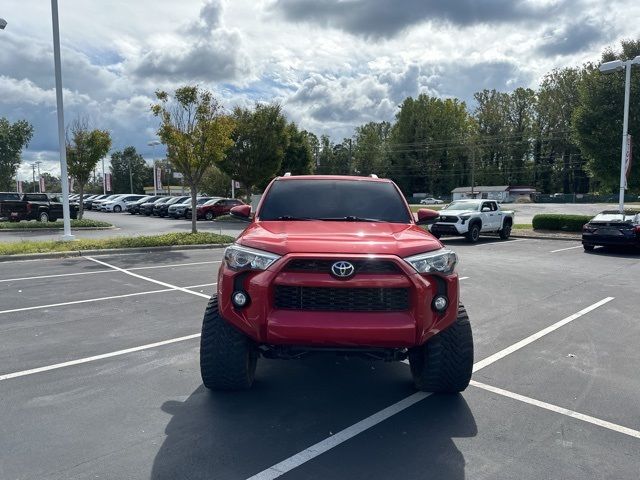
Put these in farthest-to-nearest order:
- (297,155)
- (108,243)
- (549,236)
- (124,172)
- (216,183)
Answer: (124,172) → (216,183) → (297,155) → (549,236) → (108,243)

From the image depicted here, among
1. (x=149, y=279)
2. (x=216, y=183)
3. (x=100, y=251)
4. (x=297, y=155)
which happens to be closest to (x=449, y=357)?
(x=149, y=279)

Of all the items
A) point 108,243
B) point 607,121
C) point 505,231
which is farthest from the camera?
point 607,121

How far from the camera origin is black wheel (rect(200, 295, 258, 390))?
12.9 feet

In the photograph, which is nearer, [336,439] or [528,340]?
[336,439]

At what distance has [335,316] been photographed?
140 inches

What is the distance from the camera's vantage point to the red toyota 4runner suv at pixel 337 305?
11.6ft

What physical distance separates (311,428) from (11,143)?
4981cm

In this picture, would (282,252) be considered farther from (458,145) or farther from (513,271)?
(458,145)

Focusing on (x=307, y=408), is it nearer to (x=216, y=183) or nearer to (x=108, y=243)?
(x=108, y=243)

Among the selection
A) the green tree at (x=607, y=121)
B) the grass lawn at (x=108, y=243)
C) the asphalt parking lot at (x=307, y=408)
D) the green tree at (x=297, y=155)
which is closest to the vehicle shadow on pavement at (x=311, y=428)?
the asphalt parking lot at (x=307, y=408)

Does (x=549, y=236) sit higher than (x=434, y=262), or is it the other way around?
(x=434, y=262)

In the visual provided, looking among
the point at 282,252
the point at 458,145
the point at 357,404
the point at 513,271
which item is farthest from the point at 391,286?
the point at 458,145

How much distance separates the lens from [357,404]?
405 cm

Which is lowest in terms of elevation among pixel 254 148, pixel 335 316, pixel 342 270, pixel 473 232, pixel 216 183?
pixel 473 232
